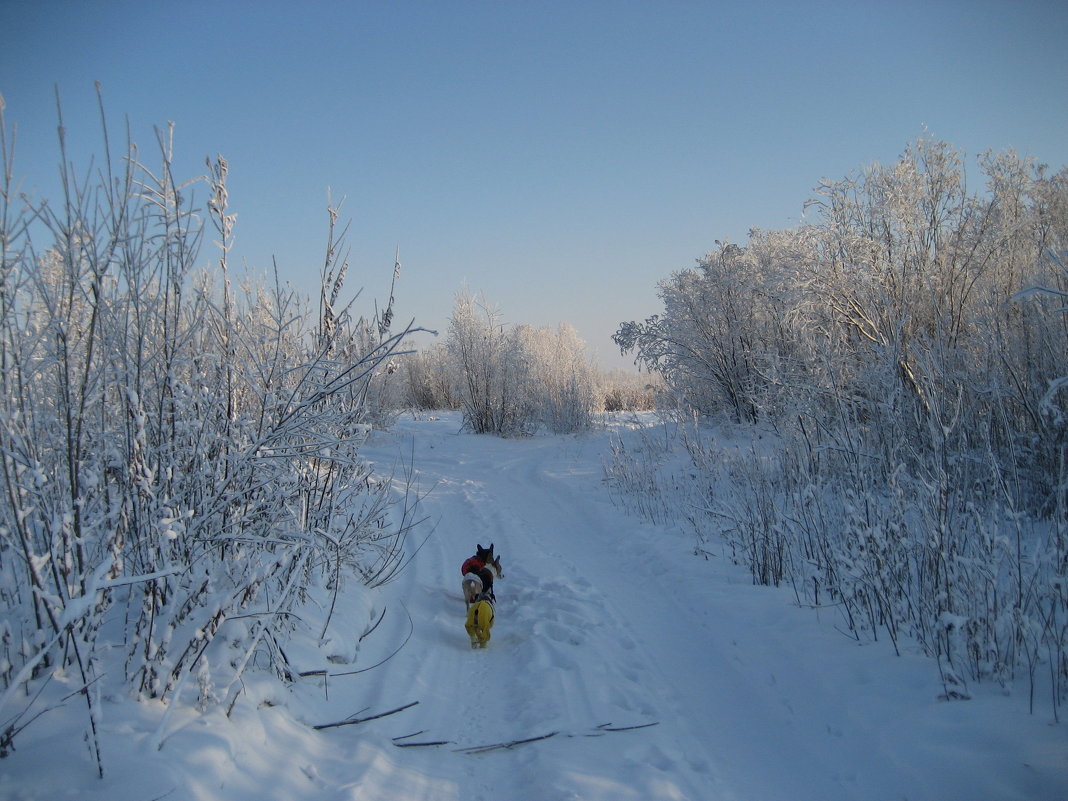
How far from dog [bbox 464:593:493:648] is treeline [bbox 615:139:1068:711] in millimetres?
2251

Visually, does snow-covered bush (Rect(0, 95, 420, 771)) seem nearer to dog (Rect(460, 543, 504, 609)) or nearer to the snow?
the snow

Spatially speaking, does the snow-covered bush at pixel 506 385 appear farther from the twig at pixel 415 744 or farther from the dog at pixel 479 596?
the twig at pixel 415 744

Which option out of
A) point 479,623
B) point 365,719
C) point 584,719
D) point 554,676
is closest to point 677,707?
→ point 584,719

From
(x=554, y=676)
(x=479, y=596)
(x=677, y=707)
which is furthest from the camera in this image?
(x=479, y=596)

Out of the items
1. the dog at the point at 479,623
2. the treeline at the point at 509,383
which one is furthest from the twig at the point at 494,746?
the treeline at the point at 509,383

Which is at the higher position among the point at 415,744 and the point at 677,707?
the point at 415,744

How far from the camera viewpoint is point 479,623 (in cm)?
384

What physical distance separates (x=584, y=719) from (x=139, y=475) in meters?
2.49

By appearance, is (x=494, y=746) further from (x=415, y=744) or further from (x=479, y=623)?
(x=479, y=623)

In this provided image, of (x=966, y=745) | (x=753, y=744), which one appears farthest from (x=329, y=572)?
(x=966, y=745)

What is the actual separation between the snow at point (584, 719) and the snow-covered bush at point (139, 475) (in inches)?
7.8

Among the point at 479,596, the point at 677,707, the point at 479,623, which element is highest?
the point at 479,596

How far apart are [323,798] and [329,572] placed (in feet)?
6.80

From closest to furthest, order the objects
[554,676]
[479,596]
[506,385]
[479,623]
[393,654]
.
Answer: [554,676]
[393,654]
[479,623]
[479,596]
[506,385]
